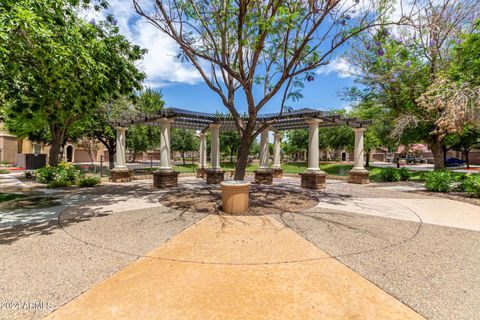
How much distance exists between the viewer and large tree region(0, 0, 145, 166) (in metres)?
4.57

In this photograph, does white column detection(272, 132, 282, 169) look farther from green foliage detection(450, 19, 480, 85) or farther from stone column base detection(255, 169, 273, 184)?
green foliage detection(450, 19, 480, 85)

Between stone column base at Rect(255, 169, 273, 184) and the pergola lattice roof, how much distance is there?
3.15 meters

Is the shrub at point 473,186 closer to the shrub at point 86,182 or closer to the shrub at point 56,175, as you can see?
the shrub at point 86,182

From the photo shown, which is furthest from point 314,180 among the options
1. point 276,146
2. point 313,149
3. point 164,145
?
point 164,145

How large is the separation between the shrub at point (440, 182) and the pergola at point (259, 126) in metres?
3.67

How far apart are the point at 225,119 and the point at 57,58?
9.34 m

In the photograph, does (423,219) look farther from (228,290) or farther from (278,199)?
(228,290)

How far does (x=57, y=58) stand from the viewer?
5.20 meters

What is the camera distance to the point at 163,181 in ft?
40.4

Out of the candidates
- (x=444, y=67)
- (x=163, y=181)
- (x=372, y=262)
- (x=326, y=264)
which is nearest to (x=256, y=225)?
(x=326, y=264)

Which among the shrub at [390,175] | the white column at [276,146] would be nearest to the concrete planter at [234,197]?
the white column at [276,146]

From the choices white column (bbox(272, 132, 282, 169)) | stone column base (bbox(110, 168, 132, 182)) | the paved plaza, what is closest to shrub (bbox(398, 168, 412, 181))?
white column (bbox(272, 132, 282, 169))

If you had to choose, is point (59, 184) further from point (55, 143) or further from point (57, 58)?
point (57, 58)

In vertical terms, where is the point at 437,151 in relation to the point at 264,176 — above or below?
above
